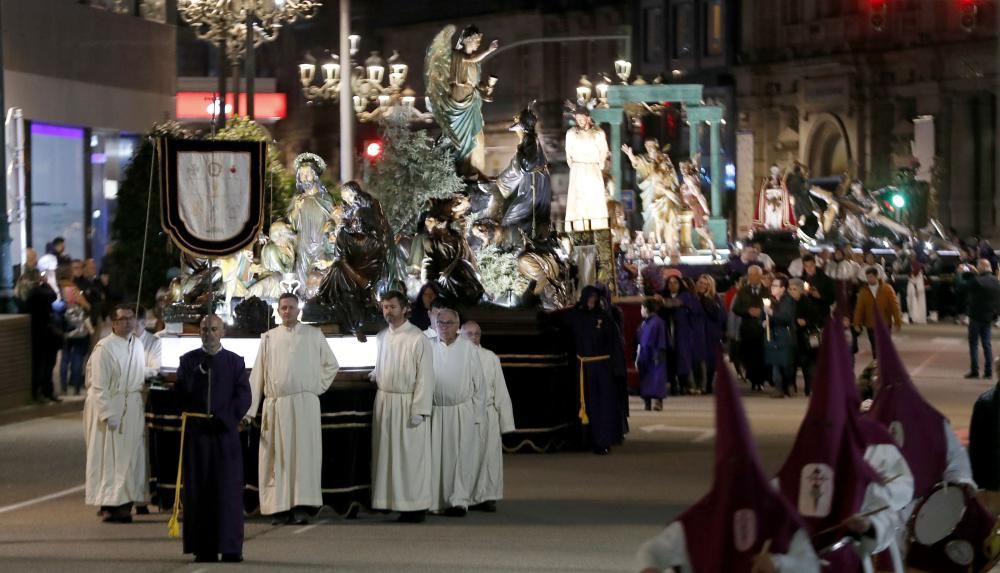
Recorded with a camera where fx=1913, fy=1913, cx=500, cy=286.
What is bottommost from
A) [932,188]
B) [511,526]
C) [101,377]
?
[511,526]

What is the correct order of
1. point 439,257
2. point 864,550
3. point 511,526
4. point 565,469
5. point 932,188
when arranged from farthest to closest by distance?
point 932,188 → point 439,257 → point 565,469 → point 511,526 → point 864,550

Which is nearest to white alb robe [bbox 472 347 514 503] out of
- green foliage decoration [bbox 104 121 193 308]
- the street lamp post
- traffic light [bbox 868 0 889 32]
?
traffic light [bbox 868 0 889 32]

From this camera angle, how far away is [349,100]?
30.3m

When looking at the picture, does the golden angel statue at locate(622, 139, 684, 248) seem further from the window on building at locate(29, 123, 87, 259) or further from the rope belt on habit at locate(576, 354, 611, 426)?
the rope belt on habit at locate(576, 354, 611, 426)

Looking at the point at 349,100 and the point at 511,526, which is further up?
the point at 349,100

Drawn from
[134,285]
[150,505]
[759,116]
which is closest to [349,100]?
[134,285]

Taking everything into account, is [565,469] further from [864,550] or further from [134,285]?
[134,285]

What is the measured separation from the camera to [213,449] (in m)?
12.4

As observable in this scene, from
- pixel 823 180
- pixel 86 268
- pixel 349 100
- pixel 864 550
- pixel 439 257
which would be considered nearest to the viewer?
pixel 864 550

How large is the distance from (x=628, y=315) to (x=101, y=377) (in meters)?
13.0

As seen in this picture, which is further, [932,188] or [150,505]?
[932,188]

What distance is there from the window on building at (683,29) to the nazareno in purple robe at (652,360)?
1894 inches

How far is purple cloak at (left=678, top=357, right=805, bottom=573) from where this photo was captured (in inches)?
259

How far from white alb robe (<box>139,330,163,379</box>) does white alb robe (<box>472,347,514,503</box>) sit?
2.47 meters
